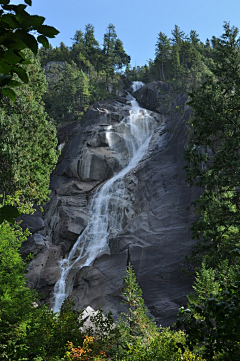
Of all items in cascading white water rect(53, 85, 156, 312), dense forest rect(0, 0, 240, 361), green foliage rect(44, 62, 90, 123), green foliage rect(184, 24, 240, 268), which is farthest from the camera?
green foliage rect(44, 62, 90, 123)

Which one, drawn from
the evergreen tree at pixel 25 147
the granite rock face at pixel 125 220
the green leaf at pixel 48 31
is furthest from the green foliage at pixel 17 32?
the granite rock face at pixel 125 220

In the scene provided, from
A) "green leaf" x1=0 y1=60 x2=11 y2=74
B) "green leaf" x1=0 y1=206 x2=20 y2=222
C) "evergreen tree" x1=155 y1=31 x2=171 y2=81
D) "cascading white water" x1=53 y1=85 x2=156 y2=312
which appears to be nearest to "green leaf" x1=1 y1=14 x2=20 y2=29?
"green leaf" x1=0 y1=60 x2=11 y2=74

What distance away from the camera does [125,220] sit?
25.3 metres

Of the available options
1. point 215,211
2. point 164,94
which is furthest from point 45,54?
point 215,211

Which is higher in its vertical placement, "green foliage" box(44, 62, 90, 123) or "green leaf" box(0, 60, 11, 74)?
"green foliage" box(44, 62, 90, 123)

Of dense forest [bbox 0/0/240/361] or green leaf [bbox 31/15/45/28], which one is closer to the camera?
green leaf [bbox 31/15/45/28]

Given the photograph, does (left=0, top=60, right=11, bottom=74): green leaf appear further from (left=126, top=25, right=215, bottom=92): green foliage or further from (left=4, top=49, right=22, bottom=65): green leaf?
(left=126, top=25, right=215, bottom=92): green foliage

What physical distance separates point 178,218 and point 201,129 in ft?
36.8

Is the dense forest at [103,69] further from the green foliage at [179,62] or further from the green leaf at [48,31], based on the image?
the green leaf at [48,31]

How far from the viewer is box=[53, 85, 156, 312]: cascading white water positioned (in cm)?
2198

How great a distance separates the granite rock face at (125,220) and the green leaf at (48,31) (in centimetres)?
1765

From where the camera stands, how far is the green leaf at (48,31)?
3.70 ft

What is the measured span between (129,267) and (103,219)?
557 inches

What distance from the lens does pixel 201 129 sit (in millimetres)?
11219
